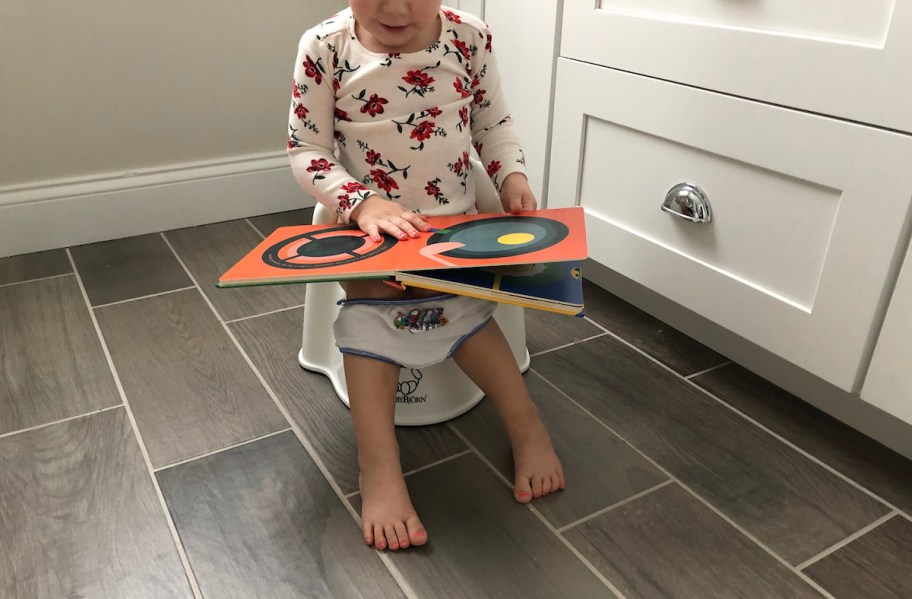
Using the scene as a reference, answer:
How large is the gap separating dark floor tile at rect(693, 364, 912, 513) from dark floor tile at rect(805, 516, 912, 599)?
0.21ft

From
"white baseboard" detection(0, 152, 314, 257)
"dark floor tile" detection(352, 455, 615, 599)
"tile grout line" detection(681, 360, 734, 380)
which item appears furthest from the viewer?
"white baseboard" detection(0, 152, 314, 257)

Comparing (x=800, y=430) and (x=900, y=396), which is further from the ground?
(x=900, y=396)

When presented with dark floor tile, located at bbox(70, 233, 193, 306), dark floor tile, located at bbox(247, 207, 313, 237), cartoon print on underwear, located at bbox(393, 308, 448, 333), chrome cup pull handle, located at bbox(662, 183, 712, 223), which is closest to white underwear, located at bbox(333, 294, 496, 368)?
cartoon print on underwear, located at bbox(393, 308, 448, 333)

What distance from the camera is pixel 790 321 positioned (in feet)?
2.94

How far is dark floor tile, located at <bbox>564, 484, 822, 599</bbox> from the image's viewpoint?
720 millimetres

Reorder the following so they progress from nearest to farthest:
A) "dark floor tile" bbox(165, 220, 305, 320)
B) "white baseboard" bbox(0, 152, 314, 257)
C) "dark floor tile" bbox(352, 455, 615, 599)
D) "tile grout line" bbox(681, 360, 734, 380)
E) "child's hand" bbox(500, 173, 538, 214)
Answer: "dark floor tile" bbox(352, 455, 615, 599) → "child's hand" bbox(500, 173, 538, 214) → "tile grout line" bbox(681, 360, 734, 380) → "dark floor tile" bbox(165, 220, 305, 320) → "white baseboard" bbox(0, 152, 314, 257)

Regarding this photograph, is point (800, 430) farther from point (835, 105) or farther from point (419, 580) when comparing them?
point (419, 580)

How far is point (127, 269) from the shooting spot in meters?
1.37

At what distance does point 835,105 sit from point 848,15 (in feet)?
0.29

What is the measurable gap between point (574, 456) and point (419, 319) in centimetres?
26

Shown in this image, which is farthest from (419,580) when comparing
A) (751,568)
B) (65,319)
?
(65,319)

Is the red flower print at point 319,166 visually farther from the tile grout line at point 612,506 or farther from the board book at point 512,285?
the tile grout line at point 612,506

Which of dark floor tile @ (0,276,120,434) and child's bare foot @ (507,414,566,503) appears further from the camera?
dark floor tile @ (0,276,120,434)

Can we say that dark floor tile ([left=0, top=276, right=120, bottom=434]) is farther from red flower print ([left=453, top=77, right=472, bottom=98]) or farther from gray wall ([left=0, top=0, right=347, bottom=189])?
red flower print ([left=453, top=77, right=472, bottom=98])
